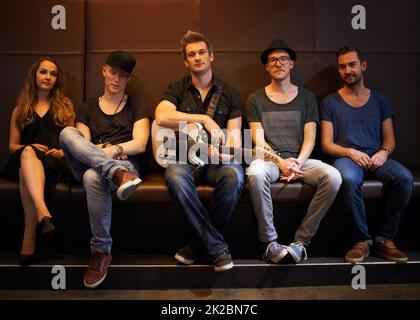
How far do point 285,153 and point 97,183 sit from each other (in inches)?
50.9

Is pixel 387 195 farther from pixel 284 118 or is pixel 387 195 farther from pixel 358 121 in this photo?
pixel 284 118

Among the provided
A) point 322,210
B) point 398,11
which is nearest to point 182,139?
point 322,210

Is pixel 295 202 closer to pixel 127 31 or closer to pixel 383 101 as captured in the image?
pixel 383 101

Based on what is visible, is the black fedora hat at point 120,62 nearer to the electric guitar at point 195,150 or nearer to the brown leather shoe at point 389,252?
the electric guitar at point 195,150

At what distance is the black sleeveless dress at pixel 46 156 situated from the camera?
2.69 metres

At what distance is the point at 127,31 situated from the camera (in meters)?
3.41

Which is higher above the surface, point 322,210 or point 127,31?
point 127,31

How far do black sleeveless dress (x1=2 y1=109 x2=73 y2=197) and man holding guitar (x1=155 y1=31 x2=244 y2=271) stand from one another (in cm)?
72

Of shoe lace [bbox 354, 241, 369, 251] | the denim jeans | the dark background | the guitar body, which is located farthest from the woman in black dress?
shoe lace [bbox 354, 241, 369, 251]

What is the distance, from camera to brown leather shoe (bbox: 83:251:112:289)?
8.00 ft

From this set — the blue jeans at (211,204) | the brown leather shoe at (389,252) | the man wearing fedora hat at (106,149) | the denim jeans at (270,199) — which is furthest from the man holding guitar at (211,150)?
the brown leather shoe at (389,252)

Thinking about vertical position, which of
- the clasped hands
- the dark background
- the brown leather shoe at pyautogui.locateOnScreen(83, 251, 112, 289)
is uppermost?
the dark background

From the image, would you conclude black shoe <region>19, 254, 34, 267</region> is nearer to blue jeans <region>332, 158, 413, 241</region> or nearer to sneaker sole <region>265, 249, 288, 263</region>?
sneaker sole <region>265, 249, 288, 263</region>

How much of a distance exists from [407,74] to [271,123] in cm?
136
